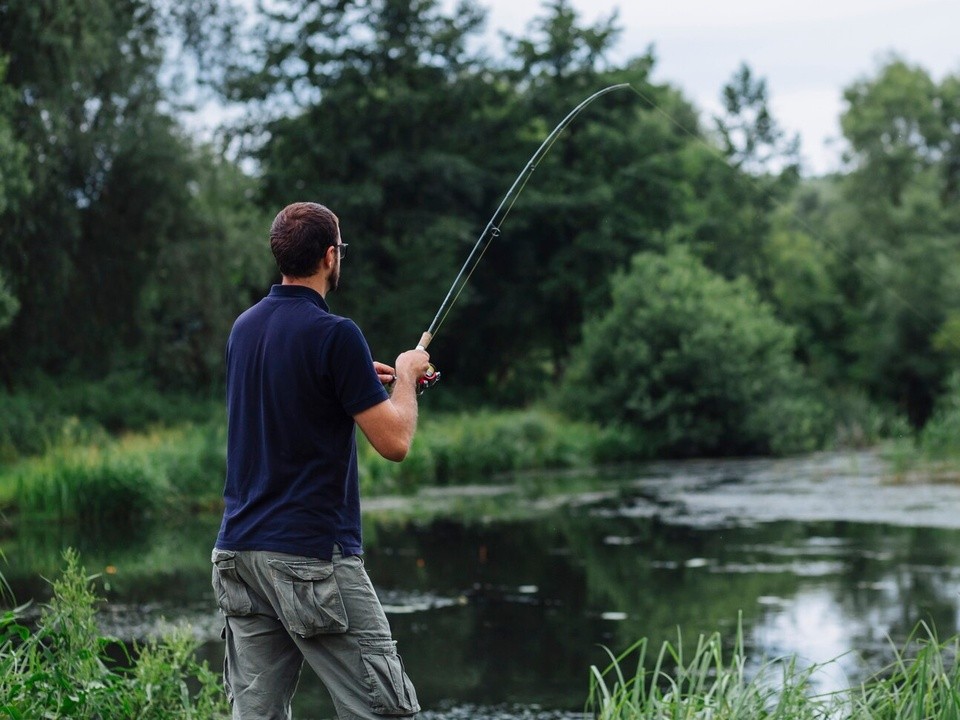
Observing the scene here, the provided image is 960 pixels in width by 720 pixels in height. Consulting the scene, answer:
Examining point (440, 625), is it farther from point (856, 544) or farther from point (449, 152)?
point (449, 152)

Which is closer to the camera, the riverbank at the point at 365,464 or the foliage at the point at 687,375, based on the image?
the riverbank at the point at 365,464

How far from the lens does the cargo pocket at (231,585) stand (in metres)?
3.41

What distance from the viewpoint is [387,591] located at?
36.7 feet

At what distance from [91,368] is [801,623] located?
22.2 m

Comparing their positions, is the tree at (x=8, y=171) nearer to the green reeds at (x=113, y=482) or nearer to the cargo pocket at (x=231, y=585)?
the green reeds at (x=113, y=482)

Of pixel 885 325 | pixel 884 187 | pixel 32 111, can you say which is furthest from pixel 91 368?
pixel 884 187

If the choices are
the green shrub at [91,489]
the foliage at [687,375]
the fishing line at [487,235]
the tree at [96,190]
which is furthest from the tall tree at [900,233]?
the fishing line at [487,235]

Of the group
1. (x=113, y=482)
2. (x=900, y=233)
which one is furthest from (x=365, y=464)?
(x=900, y=233)

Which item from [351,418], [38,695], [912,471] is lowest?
[912,471]

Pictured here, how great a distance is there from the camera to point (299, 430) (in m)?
3.35

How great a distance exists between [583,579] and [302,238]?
9023mm

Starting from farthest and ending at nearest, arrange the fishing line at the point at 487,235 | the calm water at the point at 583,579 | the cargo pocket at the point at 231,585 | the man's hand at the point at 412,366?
the calm water at the point at 583,579
the fishing line at the point at 487,235
the man's hand at the point at 412,366
the cargo pocket at the point at 231,585

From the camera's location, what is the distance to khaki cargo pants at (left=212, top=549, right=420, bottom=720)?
10.9 feet

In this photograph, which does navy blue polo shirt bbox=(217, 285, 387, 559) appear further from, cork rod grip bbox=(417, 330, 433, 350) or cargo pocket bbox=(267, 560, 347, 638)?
cork rod grip bbox=(417, 330, 433, 350)
